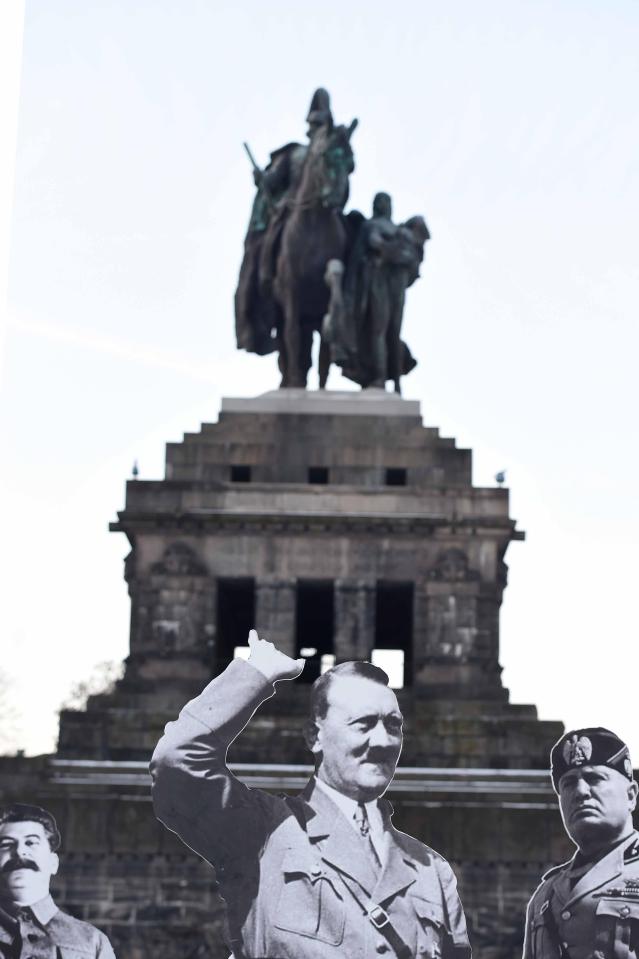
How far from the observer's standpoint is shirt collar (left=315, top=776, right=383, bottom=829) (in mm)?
22719

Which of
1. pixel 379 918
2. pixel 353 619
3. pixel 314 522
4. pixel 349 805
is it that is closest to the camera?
pixel 379 918

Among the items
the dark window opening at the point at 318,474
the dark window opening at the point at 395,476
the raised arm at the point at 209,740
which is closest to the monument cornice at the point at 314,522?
the dark window opening at the point at 395,476

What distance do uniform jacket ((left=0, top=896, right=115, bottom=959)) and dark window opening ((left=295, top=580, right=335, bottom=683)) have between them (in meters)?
16.9

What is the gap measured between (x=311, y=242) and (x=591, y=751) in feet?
84.7

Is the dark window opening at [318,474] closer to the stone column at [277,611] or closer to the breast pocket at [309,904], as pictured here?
the stone column at [277,611]

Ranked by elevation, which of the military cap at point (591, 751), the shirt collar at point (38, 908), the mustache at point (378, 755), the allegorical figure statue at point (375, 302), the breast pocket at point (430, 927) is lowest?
the breast pocket at point (430, 927)

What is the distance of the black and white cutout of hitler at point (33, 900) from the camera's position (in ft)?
92.1

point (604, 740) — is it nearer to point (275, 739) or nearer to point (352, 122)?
point (275, 739)

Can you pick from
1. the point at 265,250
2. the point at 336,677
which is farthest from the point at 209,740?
the point at 265,250

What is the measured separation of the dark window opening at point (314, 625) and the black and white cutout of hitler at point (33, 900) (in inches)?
668

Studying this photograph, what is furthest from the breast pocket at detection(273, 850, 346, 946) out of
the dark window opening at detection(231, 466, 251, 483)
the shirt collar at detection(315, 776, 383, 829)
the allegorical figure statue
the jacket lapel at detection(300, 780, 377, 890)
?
the allegorical figure statue

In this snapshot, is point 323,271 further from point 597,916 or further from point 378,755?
point 378,755

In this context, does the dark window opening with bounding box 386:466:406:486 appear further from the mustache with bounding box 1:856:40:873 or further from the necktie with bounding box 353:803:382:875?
the necktie with bounding box 353:803:382:875

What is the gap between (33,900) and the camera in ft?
94.5
